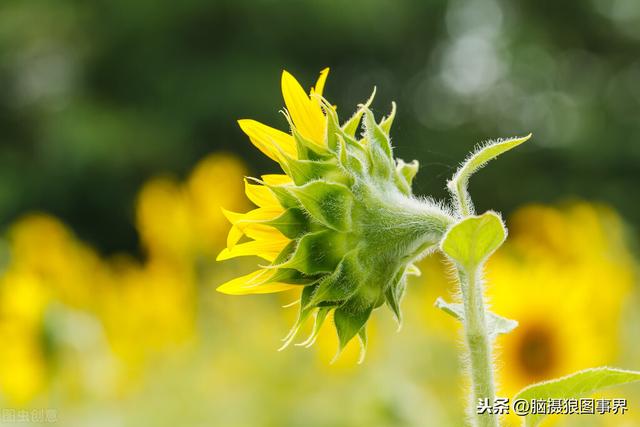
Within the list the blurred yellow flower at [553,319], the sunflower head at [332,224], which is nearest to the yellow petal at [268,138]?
the sunflower head at [332,224]

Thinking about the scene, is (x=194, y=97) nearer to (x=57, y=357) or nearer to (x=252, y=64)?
(x=252, y=64)

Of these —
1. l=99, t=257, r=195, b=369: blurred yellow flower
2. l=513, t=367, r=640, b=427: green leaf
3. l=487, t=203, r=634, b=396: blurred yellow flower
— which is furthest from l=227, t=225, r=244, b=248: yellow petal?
l=99, t=257, r=195, b=369: blurred yellow flower

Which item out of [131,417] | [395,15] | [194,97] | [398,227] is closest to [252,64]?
[194,97]

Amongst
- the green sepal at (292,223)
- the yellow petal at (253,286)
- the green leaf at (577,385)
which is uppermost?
the green sepal at (292,223)

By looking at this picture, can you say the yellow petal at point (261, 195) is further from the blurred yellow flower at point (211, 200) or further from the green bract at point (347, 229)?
the blurred yellow flower at point (211, 200)

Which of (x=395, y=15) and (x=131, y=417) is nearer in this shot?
(x=131, y=417)

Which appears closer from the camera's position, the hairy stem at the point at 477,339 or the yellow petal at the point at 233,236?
the hairy stem at the point at 477,339

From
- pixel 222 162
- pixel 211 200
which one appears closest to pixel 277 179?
pixel 211 200

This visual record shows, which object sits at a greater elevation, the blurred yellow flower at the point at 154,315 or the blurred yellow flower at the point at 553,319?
the blurred yellow flower at the point at 154,315
